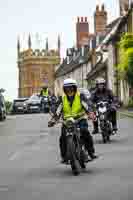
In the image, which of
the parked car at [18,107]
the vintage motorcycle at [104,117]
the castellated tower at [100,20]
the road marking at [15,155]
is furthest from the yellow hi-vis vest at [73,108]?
the castellated tower at [100,20]

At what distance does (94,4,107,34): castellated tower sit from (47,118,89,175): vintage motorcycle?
97355mm

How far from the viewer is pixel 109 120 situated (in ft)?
76.5

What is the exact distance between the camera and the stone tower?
126 meters

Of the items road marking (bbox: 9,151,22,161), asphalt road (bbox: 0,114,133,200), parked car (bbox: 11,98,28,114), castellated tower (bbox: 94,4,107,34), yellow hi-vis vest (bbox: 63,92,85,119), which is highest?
castellated tower (bbox: 94,4,107,34)

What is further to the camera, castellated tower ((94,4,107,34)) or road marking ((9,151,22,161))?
castellated tower ((94,4,107,34))

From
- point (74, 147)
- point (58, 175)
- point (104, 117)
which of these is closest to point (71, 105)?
point (74, 147)

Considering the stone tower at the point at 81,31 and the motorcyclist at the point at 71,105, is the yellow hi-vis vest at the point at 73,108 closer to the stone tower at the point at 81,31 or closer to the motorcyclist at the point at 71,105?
the motorcyclist at the point at 71,105

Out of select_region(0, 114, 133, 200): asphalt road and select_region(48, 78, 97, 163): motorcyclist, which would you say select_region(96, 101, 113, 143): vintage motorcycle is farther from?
Answer: select_region(48, 78, 97, 163): motorcyclist

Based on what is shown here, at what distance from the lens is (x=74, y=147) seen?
46.3ft

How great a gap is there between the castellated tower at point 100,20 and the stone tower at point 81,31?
406 inches

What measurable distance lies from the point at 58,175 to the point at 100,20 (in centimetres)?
10089

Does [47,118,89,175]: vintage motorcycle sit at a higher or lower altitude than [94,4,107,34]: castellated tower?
lower

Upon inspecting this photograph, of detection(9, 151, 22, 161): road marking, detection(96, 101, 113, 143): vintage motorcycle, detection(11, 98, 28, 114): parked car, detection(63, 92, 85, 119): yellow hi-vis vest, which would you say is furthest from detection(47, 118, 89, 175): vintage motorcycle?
detection(11, 98, 28, 114): parked car

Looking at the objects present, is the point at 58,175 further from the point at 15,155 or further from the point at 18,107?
the point at 18,107
